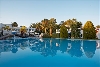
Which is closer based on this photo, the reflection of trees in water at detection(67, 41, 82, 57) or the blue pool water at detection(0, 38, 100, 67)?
the blue pool water at detection(0, 38, 100, 67)

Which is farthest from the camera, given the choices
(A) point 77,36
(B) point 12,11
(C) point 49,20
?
(C) point 49,20

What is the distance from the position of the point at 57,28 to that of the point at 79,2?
17.8 metres

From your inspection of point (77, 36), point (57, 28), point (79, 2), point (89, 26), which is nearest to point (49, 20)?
point (57, 28)

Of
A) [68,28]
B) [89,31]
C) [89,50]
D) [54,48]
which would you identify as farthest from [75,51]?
[68,28]

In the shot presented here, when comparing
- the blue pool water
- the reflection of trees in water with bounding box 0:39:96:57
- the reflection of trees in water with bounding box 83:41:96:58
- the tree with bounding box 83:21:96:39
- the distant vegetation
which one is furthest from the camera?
the distant vegetation

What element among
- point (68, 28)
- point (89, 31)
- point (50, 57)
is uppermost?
point (68, 28)

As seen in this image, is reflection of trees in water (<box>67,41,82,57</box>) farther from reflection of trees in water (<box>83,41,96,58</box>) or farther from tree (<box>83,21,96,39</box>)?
tree (<box>83,21,96,39</box>)

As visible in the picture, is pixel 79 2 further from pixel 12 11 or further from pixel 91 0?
pixel 12 11

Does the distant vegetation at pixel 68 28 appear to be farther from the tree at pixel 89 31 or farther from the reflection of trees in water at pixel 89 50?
the reflection of trees in water at pixel 89 50

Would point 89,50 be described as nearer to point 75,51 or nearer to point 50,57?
point 75,51

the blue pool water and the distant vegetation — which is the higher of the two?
the distant vegetation

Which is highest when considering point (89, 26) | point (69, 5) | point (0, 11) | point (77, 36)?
point (69, 5)

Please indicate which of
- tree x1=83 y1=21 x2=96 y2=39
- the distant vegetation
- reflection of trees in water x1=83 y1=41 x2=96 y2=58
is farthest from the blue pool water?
the distant vegetation

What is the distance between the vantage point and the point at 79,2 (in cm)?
2308
